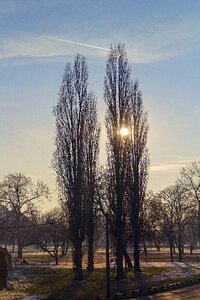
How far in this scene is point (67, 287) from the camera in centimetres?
2881

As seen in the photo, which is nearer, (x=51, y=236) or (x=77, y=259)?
(x=77, y=259)

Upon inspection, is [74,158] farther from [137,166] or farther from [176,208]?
[176,208]

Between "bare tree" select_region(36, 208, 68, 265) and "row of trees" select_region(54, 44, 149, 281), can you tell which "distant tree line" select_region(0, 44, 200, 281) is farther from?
"bare tree" select_region(36, 208, 68, 265)

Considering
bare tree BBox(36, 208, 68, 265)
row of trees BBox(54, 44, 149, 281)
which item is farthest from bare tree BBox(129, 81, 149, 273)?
bare tree BBox(36, 208, 68, 265)

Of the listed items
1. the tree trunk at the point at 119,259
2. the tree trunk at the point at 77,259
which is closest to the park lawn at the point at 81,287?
the tree trunk at the point at 119,259

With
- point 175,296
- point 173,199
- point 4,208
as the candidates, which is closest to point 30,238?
point 4,208

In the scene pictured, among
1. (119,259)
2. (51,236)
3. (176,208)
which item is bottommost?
(119,259)

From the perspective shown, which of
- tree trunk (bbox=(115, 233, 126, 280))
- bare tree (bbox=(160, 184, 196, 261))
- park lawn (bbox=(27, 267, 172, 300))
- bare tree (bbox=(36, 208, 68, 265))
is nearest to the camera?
park lawn (bbox=(27, 267, 172, 300))

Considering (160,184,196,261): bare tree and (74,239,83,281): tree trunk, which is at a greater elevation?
(160,184,196,261): bare tree

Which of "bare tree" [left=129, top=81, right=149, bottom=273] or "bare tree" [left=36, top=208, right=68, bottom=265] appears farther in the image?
"bare tree" [left=36, top=208, right=68, bottom=265]

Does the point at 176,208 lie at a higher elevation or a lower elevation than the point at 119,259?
higher

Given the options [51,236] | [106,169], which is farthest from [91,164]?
[51,236]

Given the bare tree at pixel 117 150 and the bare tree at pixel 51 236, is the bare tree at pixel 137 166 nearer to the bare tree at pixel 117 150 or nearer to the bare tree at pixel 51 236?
the bare tree at pixel 117 150

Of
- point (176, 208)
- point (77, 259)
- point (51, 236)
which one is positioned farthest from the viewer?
point (176, 208)
